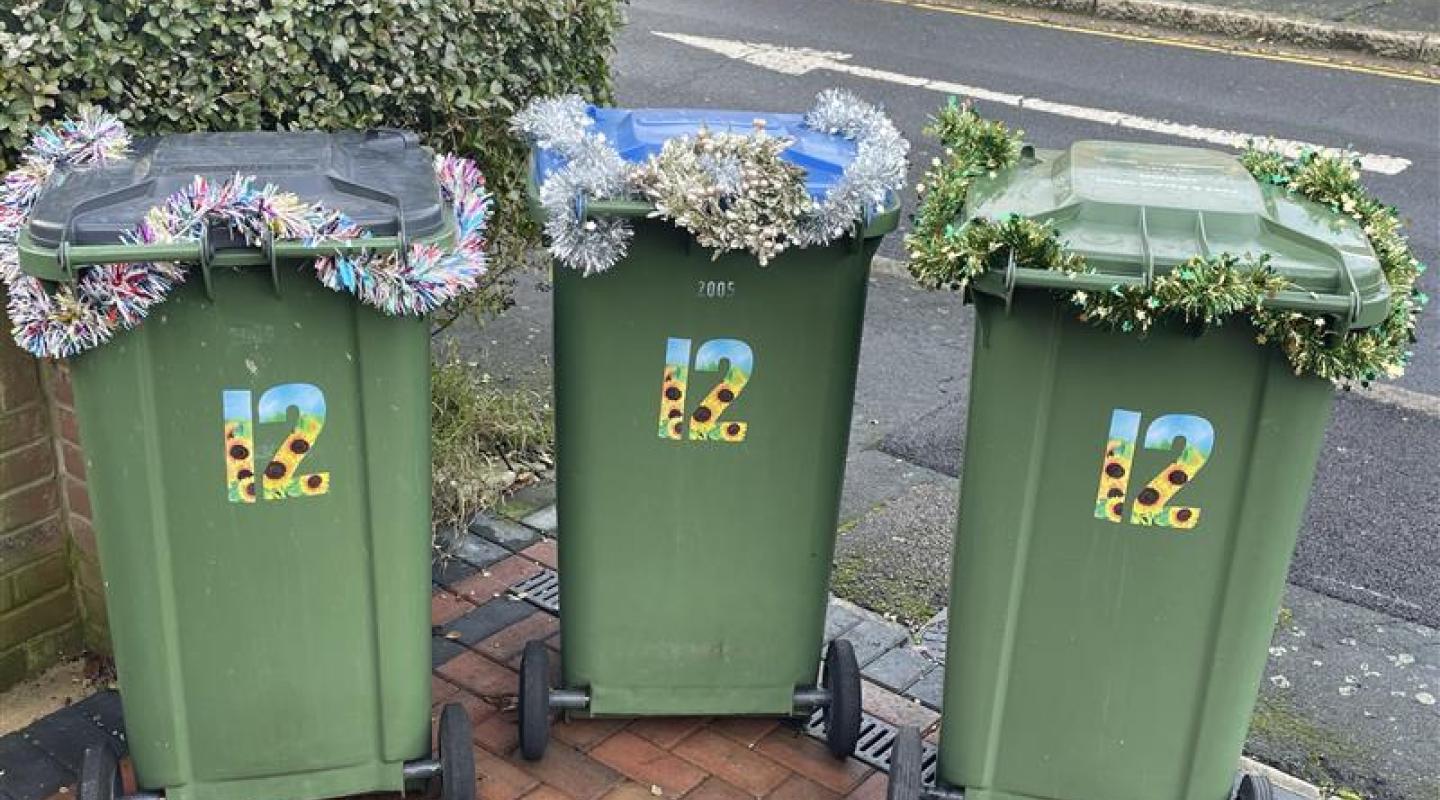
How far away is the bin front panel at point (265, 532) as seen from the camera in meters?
2.83

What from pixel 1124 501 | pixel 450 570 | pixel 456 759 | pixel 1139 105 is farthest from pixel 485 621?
pixel 1139 105

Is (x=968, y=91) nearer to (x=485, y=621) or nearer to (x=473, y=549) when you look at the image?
(x=473, y=549)

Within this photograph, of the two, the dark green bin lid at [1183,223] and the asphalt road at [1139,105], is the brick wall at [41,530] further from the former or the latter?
the asphalt road at [1139,105]

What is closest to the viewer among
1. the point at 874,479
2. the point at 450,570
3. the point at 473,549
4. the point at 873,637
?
the point at 873,637

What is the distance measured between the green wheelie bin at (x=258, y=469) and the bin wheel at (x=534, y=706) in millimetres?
211

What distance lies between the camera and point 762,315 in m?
3.20

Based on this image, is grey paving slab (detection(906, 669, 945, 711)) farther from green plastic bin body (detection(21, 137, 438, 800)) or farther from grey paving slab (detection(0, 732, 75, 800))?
grey paving slab (detection(0, 732, 75, 800))

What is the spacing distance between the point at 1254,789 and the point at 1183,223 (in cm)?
128

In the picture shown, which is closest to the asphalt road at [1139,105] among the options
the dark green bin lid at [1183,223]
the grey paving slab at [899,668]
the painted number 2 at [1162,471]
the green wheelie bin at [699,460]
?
the grey paving slab at [899,668]

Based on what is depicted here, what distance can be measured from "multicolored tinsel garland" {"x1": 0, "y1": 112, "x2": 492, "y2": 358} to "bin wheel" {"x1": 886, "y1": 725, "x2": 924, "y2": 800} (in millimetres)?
1374

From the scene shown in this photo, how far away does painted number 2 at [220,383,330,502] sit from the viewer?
288 centimetres

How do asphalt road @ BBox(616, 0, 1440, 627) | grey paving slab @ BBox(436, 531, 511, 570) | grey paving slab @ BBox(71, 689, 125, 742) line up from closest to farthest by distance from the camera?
grey paving slab @ BBox(71, 689, 125, 742) → grey paving slab @ BBox(436, 531, 511, 570) → asphalt road @ BBox(616, 0, 1440, 627)

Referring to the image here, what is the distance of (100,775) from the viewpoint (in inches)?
124

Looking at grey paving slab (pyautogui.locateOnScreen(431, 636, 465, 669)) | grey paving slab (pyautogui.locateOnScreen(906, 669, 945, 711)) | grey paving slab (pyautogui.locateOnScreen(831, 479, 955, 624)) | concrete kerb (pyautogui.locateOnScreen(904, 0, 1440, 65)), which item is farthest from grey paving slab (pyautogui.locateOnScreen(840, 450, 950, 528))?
concrete kerb (pyautogui.locateOnScreen(904, 0, 1440, 65))
